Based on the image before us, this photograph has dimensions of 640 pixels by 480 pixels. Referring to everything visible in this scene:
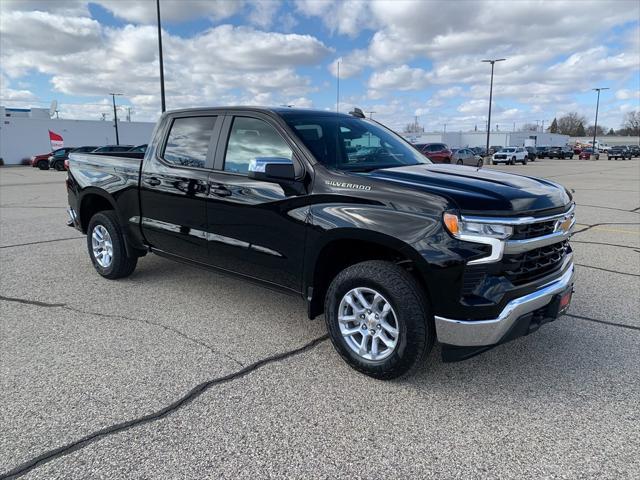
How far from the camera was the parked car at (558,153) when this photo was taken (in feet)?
196

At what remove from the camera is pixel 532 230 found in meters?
3.14

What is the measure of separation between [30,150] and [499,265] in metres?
53.2

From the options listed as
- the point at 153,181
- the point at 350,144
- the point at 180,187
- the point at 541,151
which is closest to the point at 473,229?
the point at 350,144

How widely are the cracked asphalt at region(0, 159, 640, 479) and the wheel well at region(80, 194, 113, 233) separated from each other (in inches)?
47.1

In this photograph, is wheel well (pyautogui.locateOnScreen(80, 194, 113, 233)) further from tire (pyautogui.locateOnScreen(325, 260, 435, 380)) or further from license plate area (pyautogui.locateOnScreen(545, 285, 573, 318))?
license plate area (pyautogui.locateOnScreen(545, 285, 573, 318))

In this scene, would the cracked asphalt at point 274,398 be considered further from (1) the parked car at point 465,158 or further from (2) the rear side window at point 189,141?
(1) the parked car at point 465,158

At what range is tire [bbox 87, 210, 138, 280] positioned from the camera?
551 centimetres

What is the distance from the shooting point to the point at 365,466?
8.36ft

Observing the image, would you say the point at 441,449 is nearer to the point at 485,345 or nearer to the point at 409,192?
the point at 485,345

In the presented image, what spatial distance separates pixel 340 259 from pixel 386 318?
63cm

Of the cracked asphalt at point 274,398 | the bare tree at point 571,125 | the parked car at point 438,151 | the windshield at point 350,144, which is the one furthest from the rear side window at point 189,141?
the bare tree at point 571,125

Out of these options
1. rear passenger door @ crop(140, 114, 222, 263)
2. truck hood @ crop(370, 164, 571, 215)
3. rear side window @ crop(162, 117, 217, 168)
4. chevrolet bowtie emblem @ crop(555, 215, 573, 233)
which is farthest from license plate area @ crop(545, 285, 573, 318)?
rear side window @ crop(162, 117, 217, 168)

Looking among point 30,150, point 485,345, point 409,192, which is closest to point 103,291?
point 409,192

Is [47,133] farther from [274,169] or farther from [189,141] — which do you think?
[274,169]
